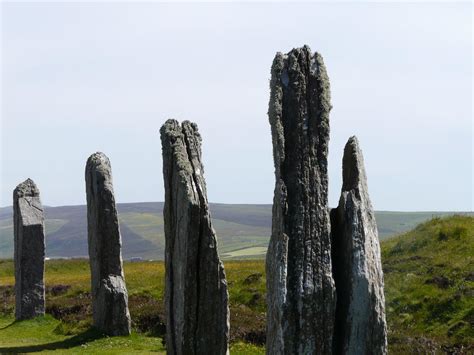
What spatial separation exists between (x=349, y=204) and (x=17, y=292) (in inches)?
813

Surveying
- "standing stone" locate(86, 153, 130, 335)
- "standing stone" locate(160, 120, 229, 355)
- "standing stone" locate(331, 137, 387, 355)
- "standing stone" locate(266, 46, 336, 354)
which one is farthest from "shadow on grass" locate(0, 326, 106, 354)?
"standing stone" locate(331, 137, 387, 355)

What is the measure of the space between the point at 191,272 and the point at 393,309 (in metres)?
11.5

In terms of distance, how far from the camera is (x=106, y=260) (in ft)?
86.8

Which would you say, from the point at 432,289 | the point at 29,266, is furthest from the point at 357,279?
the point at 29,266

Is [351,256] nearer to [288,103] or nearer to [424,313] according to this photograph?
[288,103]

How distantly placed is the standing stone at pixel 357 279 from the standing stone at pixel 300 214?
1.37ft

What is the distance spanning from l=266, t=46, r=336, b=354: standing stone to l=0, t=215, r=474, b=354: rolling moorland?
8.10 metres

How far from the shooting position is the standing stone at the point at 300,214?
13492 mm

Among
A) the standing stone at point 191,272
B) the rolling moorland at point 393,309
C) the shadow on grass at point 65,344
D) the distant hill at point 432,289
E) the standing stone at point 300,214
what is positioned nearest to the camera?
the standing stone at point 300,214

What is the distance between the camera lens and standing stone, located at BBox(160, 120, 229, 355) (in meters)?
18.1

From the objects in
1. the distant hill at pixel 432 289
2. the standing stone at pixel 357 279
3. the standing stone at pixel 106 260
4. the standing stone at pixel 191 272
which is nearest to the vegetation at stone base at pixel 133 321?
the standing stone at pixel 106 260

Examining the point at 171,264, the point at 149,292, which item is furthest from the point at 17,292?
the point at 171,264

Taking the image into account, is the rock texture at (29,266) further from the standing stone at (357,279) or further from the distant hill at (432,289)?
the standing stone at (357,279)

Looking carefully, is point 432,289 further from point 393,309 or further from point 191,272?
point 191,272
